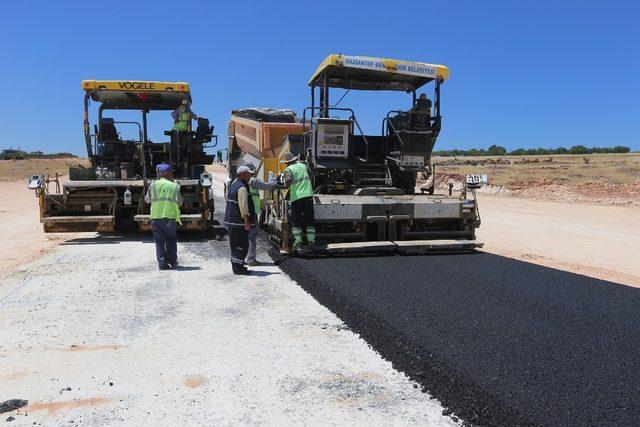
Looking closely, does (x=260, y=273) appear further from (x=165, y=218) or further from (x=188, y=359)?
(x=188, y=359)

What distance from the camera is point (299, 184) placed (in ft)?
22.0

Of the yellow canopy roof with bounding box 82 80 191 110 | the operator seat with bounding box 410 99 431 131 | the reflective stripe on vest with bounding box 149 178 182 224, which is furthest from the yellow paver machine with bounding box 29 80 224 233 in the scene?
the operator seat with bounding box 410 99 431 131

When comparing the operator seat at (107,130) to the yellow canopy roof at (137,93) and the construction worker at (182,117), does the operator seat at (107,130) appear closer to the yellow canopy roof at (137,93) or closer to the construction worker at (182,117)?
the yellow canopy roof at (137,93)

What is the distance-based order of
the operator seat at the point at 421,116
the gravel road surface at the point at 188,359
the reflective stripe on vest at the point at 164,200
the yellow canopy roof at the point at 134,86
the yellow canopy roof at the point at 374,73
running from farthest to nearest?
the yellow canopy roof at the point at 134,86 < the operator seat at the point at 421,116 < the yellow canopy roof at the point at 374,73 < the reflective stripe on vest at the point at 164,200 < the gravel road surface at the point at 188,359

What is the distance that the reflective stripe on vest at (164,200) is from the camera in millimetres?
6781

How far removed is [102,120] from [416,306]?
738cm

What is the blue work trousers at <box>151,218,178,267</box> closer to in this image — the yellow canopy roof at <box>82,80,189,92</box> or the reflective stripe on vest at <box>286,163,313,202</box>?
the reflective stripe on vest at <box>286,163,313,202</box>

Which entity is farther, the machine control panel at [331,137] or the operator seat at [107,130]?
the operator seat at [107,130]

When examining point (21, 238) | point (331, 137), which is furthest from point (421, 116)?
point (21, 238)

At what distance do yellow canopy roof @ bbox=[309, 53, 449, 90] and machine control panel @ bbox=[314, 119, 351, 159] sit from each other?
0.69 m

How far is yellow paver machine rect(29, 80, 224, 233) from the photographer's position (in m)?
8.82

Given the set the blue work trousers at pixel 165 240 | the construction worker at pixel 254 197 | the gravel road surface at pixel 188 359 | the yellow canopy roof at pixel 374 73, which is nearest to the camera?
the gravel road surface at pixel 188 359

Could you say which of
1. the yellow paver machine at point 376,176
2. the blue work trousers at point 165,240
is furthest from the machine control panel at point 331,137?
the blue work trousers at point 165,240

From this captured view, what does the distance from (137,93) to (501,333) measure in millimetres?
7967
